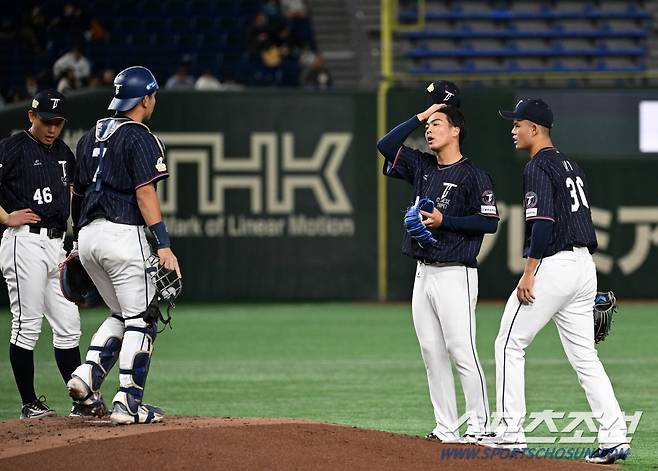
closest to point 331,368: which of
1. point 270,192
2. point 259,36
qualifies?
point 270,192

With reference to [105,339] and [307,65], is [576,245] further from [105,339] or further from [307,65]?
[307,65]

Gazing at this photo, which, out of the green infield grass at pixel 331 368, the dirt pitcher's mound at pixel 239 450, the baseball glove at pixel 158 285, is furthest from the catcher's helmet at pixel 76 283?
the green infield grass at pixel 331 368

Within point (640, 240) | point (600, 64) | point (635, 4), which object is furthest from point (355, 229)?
point (635, 4)

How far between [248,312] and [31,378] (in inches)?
319

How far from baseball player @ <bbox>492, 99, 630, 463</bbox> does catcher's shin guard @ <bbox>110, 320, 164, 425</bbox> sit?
6.32 ft

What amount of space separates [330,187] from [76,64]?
14.9 feet

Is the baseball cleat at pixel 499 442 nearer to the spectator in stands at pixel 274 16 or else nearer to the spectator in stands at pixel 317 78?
the spectator in stands at pixel 317 78

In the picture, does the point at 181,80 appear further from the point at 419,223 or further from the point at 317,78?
the point at 419,223

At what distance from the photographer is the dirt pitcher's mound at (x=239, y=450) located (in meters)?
5.61

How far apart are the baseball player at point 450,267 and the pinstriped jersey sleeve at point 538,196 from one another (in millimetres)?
207

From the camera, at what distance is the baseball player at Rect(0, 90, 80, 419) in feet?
26.2

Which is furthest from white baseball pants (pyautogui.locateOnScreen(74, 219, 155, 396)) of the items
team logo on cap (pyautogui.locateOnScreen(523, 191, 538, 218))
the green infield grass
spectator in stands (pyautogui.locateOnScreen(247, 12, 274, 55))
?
spectator in stands (pyautogui.locateOnScreen(247, 12, 274, 55))

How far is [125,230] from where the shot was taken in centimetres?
667

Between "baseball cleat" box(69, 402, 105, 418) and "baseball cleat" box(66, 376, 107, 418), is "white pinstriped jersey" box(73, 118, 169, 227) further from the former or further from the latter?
"baseball cleat" box(69, 402, 105, 418)
